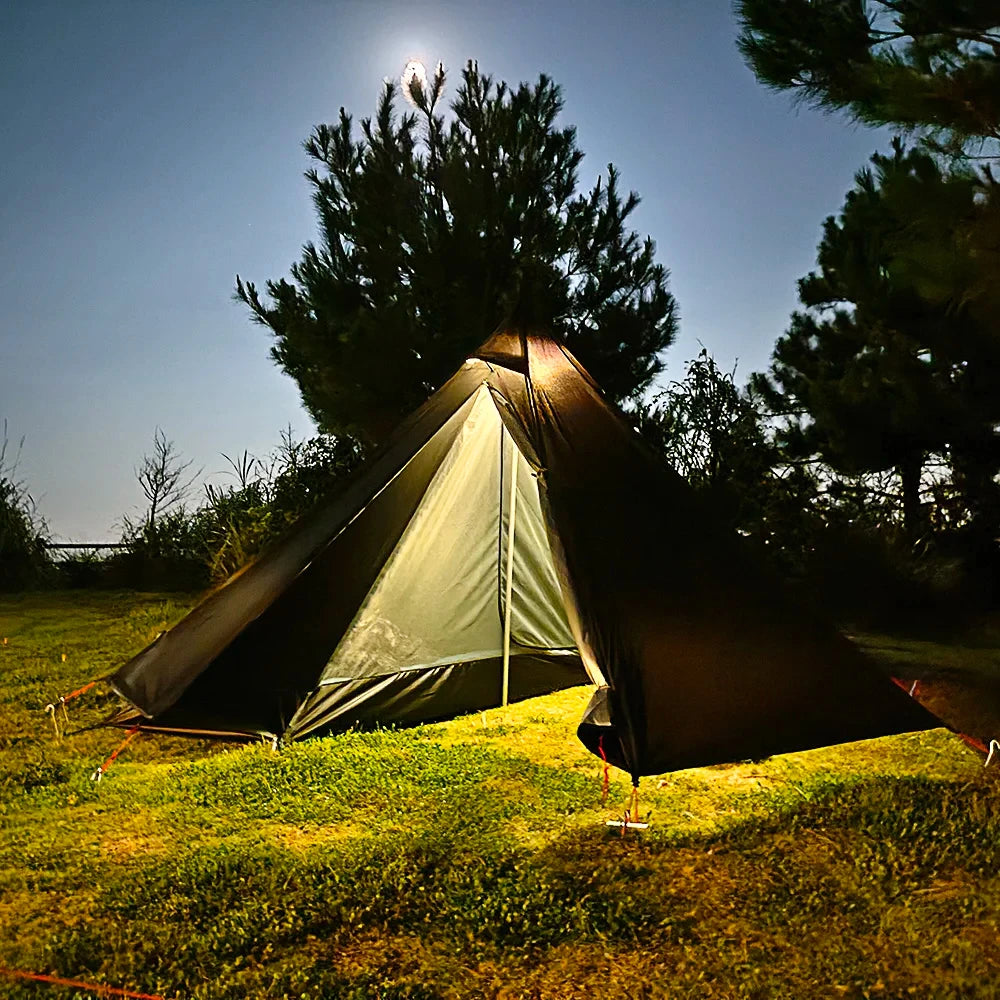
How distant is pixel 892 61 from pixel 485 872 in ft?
13.4

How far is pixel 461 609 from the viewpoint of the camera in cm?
411

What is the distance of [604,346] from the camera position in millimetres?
8141

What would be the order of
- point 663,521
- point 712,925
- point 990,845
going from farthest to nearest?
point 663,521
point 990,845
point 712,925

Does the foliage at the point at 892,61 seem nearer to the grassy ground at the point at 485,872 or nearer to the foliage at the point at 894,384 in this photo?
the foliage at the point at 894,384

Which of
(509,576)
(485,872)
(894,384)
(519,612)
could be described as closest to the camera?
(485,872)

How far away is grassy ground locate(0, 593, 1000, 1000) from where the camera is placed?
194 cm

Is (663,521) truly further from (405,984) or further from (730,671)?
(405,984)

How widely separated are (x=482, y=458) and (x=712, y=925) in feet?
7.83

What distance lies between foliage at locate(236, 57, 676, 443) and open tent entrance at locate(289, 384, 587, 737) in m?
3.76

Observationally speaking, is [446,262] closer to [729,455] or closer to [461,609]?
[729,455]

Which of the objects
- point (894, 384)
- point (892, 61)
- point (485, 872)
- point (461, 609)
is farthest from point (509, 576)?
point (894, 384)

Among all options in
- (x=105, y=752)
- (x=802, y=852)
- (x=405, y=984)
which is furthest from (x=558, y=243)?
(x=405, y=984)

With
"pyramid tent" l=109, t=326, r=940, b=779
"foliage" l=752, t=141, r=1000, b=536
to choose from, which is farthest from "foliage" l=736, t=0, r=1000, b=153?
"pyramid tent" l=109, t=326, r=940, b=779

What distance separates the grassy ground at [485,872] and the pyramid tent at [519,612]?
261mm
